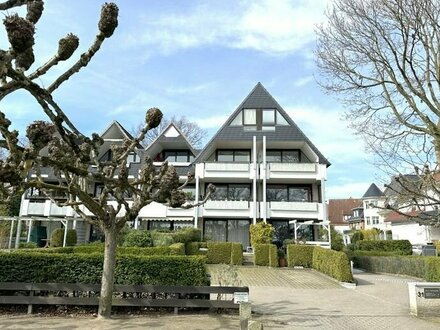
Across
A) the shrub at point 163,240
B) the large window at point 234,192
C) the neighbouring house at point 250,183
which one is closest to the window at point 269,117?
the neighbouring house at point 250,183

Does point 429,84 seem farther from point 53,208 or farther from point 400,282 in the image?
point 53,208

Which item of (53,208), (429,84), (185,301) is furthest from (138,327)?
(53,208)

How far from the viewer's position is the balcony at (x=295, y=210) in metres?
29.2

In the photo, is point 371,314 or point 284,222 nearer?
point 371,314

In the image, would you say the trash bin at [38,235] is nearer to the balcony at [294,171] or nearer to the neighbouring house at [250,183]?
the neighbouring house at [250,183]

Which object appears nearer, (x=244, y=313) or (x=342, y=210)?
(x=244, y=313)

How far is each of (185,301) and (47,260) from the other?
13.3 ft

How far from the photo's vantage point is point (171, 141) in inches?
1326

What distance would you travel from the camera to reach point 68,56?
5.37 meters

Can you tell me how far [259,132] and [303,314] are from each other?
2117cm

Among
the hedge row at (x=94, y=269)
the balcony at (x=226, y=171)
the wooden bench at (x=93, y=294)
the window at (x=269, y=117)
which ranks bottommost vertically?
the wooden bench at (x=93, y=294)

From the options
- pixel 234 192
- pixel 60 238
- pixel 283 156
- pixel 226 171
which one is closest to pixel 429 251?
pixel 283 156

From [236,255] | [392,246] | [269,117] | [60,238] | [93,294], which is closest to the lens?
[93,294]

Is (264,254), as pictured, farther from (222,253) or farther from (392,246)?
(392,246)
